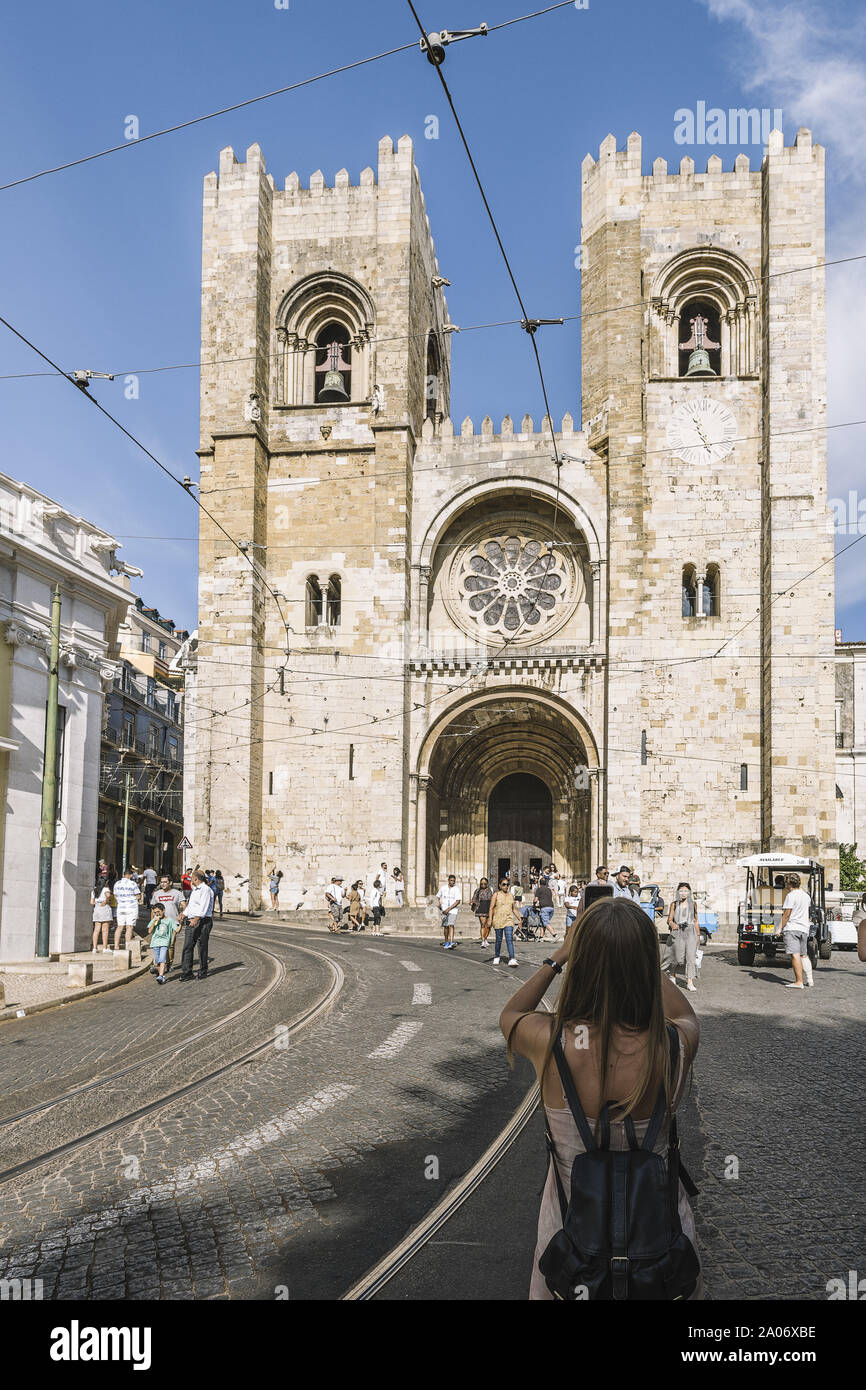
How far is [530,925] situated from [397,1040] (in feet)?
50.1

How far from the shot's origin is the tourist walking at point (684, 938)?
13227 millimetres

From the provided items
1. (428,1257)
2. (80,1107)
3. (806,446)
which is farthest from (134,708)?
(428,1257)

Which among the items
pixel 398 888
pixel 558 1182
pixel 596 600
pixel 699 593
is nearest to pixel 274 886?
pixel 398 888

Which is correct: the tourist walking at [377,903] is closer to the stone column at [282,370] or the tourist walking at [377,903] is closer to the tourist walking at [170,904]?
the tourist walking at [170,904]

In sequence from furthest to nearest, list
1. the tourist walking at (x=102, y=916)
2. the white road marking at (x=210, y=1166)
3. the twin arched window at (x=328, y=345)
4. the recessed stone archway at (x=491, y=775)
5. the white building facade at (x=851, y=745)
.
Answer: the white building facade at (x=851, y=745) < the twin arched window at (x=328, y=345) < the recessed stone archway at (x=491, y=775) < the tourist walking at (x=102, y=916) < the white road marking at (x=210, y=1166)

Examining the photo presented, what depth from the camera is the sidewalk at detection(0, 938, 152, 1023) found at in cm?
1149

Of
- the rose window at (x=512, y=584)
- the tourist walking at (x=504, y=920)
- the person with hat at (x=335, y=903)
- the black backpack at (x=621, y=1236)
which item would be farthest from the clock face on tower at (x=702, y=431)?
the black backpack at (x=621, y=1236)

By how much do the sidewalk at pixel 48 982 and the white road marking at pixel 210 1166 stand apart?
227 inches

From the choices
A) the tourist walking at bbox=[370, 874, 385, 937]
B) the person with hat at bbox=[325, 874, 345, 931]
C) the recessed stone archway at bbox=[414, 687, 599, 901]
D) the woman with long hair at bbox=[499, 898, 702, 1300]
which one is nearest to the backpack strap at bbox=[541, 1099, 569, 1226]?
the woman with long hair at bbox=[499, 898, 702, 1300]

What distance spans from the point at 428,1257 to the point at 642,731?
24.4 meters

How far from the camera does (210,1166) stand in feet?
16.7

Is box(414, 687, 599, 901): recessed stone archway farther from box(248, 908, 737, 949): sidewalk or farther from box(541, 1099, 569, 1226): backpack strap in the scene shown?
box(541, 1099, 569, 1226): backpack strap

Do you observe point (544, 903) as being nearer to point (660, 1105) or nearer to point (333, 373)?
point (333, 373)

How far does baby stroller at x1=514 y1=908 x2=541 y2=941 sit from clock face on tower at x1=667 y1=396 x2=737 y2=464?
12.5m
